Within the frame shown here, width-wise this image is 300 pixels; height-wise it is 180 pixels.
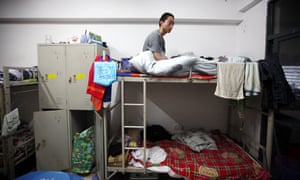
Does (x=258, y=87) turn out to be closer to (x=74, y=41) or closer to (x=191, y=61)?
(x=191, y=61)

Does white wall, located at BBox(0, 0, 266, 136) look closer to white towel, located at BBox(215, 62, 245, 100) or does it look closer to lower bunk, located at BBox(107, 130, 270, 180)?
lower bunk, located at BBox(107, 130, 270, 180)

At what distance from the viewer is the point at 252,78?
5.68 feet

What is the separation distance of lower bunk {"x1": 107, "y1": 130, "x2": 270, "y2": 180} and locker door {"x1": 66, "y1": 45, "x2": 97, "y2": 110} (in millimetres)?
887

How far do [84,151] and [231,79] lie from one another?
7.60ft

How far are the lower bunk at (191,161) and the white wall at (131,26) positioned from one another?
68 cm

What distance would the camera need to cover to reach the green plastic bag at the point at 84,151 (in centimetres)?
221

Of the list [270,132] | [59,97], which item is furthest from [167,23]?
[59,97]

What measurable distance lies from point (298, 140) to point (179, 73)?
1796 mm

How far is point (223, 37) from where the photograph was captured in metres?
2.82

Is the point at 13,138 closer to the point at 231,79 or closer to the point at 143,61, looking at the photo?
the point at 143,61

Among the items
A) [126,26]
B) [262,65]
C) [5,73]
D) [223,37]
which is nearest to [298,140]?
[262,65]

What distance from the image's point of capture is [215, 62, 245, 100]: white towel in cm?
176

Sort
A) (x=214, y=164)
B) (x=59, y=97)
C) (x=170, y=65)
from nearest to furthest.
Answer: (x=170, y=65) < (x=214, y=164) < (x=59, y=97)

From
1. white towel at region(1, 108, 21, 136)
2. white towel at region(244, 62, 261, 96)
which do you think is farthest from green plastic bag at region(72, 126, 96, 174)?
white towel at region(244, 62, 261, 96)
